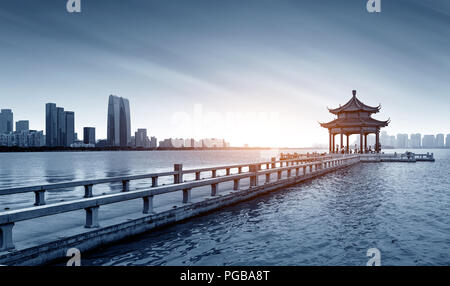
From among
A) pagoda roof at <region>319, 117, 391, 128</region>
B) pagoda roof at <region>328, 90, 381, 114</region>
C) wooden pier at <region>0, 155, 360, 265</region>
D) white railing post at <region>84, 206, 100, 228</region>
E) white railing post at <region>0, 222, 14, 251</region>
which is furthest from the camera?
pagoda roof at <region>328, 90, 381, 114</region>

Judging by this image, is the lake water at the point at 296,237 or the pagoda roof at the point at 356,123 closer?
the lake water at the point at 296,237

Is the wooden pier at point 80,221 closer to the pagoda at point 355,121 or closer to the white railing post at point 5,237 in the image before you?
the white railing post at point 5,237

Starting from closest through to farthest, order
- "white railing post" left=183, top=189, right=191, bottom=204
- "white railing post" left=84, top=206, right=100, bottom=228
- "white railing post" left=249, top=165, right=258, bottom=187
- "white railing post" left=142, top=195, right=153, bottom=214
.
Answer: "white railing post" left=84, top=206, right=100, bottom=228, "white railing post" left=142, top=195, right=153, bottom=214, "white railing post" left=183, top=189, right=191, bottom=204, "white railing post" left=249, top=165, right=258, bottom=187

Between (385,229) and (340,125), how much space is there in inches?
1893

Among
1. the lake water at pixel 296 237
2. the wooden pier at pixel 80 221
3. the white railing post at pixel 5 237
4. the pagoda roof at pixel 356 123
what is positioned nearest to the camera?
the white railing post at pixel 5 237

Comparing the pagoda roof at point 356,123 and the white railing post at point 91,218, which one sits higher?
the pagoda roof at point 356,123

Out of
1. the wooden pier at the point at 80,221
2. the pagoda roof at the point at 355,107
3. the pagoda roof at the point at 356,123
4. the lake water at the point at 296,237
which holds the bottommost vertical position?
the lake water at the point at 296,237

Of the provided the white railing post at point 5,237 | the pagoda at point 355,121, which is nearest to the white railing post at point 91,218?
the white railing post at point 5,237

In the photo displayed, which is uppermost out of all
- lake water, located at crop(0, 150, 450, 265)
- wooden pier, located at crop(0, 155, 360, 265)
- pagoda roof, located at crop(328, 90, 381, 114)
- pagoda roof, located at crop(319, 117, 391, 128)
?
pagoda roof, located at crop(328, 90, 381, 114)

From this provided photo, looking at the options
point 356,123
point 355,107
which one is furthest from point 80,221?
point 355,107

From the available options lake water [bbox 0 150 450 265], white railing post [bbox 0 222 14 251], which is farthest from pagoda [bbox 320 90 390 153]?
white railing post [bbox 0 222 14 251]

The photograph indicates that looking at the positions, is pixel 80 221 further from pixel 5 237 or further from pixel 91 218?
pixel 5 237

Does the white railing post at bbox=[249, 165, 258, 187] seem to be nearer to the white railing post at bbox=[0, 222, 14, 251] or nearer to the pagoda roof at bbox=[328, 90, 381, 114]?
the white railing post at bbox=[0, 222, 14, 251]
